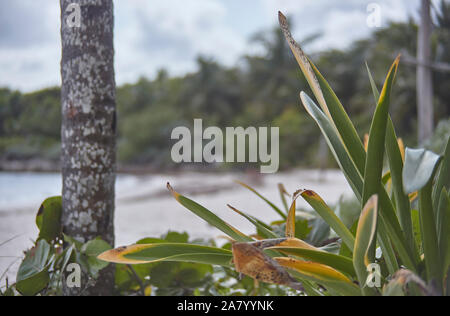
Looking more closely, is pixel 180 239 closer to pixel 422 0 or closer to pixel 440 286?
pixel 440 286

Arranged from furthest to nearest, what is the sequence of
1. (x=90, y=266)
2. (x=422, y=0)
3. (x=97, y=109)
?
(x=422, y=0) < (x=97, y=109) < (x=90, y=266)

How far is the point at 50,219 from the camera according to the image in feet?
3.91

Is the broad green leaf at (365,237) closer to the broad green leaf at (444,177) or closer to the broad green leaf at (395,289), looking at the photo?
the broad green leaf at (395,289)

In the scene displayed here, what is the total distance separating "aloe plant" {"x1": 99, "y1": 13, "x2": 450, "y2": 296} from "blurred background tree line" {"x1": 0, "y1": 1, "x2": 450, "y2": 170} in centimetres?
1109

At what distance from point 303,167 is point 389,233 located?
51.1 feet

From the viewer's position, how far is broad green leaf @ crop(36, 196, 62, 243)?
118 centimetres

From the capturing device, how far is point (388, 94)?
2.09 feet

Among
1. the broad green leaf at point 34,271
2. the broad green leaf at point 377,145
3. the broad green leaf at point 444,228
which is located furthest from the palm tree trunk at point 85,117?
the broad green leaf at point 444,228

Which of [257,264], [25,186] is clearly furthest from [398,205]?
[25,186]

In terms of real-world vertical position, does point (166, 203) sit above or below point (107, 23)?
below

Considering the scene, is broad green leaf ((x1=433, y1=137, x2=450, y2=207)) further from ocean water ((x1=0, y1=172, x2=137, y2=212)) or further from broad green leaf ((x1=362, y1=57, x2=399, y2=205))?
ocean water ((x1=0, y1=172, x2=137, y2=212))

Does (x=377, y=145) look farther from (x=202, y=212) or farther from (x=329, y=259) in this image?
(x=202, y=212)
